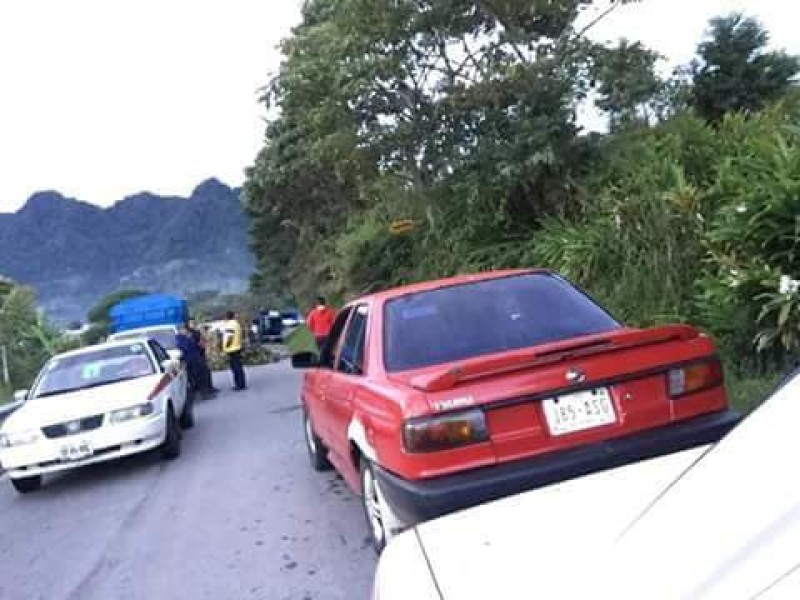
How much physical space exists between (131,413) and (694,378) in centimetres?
609

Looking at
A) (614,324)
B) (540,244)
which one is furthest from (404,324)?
(540,244)

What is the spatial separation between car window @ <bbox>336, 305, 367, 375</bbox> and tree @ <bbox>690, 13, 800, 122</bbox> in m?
15.6

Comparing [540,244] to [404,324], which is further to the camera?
[540,244]

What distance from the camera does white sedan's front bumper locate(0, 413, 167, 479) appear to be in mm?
8367

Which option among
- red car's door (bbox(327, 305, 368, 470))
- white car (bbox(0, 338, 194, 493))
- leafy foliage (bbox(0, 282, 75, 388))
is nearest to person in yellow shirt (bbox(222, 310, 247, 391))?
white car (bbox(0, 338, 194, 493))

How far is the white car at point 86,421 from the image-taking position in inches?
331

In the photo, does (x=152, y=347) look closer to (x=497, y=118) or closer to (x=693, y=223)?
(x=497, y=118)

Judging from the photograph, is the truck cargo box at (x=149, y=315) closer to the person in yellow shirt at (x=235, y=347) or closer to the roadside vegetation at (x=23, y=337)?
the roadside vegetation at (x=23, y=337)

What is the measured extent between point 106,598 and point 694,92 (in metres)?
17.5

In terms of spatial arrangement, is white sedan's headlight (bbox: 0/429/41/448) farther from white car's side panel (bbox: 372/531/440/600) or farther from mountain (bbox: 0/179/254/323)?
mountain (bbox: 0/179/254/323)

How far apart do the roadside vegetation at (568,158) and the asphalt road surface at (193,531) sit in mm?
3446

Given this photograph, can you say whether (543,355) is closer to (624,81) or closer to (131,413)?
(131,413)

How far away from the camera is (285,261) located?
44312 mm

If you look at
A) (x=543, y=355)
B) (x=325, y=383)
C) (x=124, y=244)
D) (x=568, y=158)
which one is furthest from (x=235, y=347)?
(x=124, y=244)
